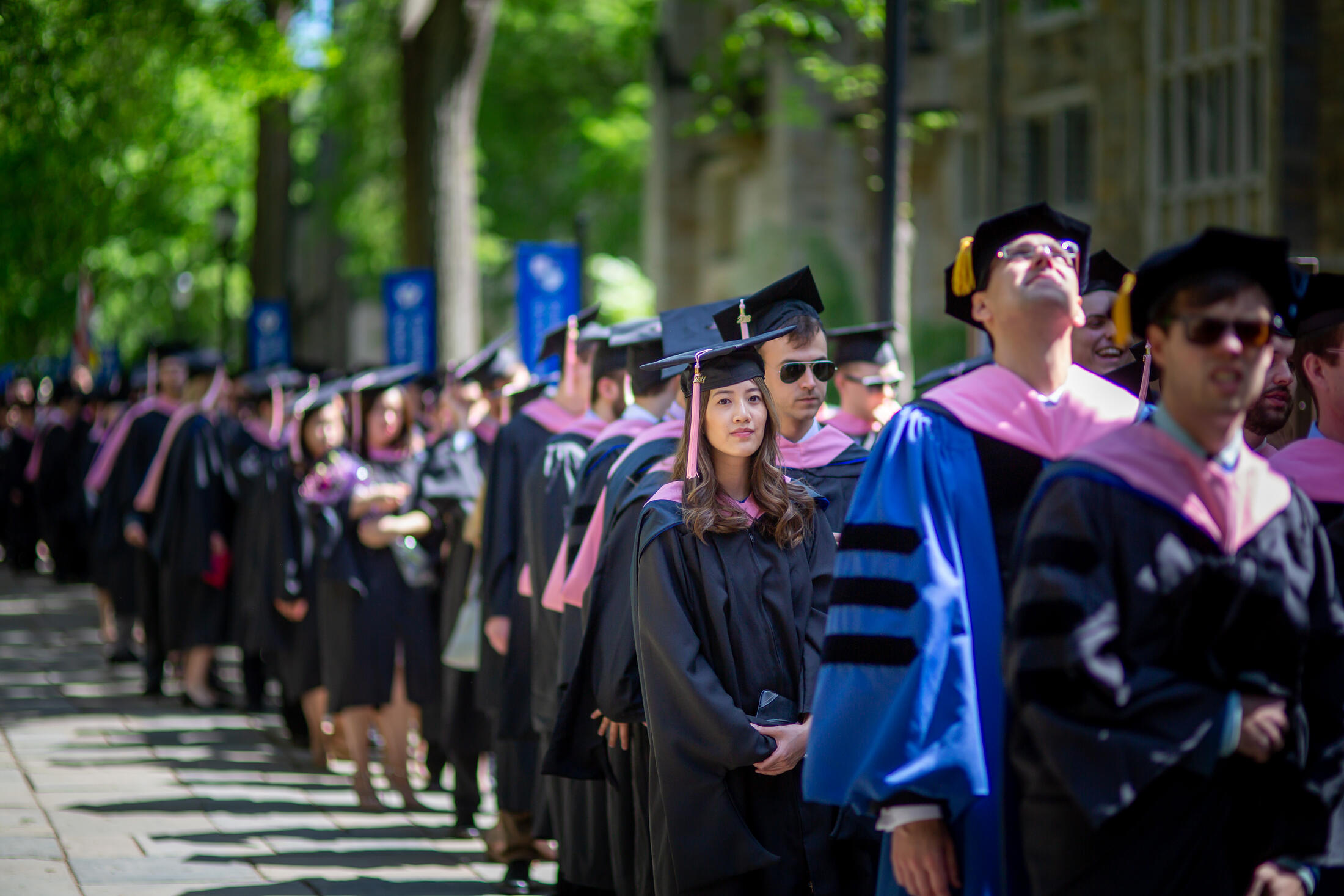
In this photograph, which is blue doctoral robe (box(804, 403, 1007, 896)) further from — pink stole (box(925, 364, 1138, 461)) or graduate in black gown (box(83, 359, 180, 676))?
graduate in black gown (box(83, 359, 180, 676))

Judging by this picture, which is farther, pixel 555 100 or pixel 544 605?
pixel 555 100

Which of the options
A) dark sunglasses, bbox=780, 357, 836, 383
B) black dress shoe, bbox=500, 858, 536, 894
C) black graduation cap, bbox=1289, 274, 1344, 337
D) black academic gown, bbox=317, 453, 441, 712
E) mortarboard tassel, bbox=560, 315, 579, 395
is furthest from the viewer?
black academic gown, bbox=317, 453, 441, 712

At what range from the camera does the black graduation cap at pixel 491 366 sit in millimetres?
8242

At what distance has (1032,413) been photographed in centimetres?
338

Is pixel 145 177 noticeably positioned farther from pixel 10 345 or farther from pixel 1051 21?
pixel 1051 21

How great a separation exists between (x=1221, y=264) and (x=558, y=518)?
13.2 ft

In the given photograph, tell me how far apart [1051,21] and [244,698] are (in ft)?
53.8

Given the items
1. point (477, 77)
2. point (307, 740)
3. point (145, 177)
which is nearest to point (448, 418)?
point (307, 740)

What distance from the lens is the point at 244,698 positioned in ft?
38.1

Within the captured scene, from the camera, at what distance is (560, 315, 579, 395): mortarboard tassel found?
7055mm

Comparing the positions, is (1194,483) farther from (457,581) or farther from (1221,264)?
(457,581)

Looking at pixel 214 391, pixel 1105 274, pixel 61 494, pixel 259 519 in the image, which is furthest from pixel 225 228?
pixel 1105 274

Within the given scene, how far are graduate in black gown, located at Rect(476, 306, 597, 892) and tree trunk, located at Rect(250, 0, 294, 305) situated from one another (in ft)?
44.5

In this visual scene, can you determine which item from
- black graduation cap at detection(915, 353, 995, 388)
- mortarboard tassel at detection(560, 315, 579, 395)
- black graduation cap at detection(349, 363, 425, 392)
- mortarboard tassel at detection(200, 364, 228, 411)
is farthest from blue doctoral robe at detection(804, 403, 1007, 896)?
mortarboard tassel at detection(200, 364, 228, 411)
